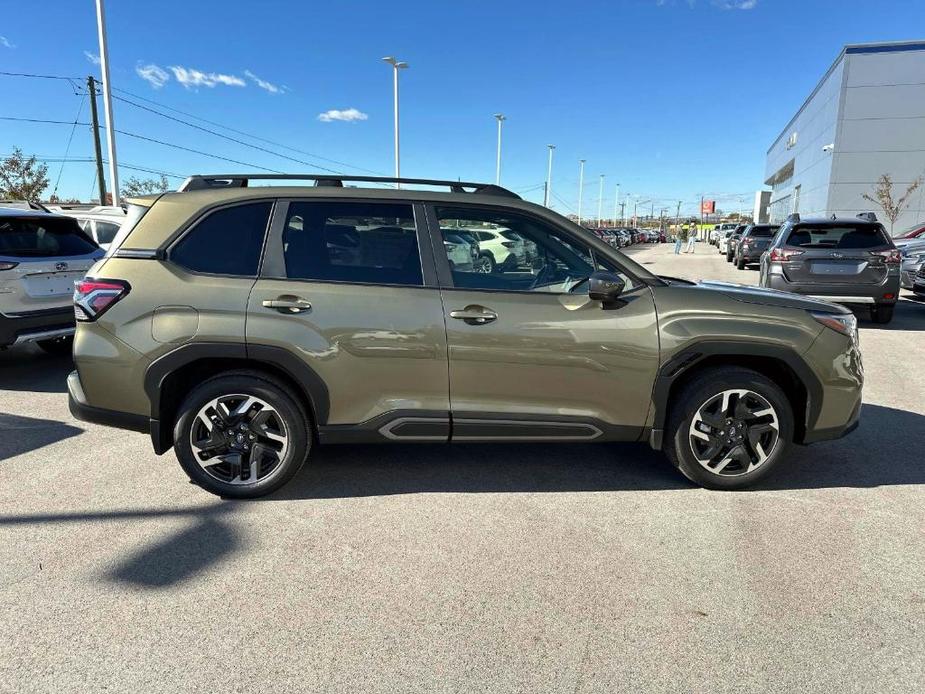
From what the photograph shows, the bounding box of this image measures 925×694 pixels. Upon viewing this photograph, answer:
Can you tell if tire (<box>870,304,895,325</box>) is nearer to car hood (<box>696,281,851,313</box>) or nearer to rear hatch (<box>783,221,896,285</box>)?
rear hatch (<box>783,221,896,285</box>)

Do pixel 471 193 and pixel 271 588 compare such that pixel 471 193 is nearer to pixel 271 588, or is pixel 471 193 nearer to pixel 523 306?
pixel 523 306

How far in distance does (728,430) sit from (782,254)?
6.99 meters

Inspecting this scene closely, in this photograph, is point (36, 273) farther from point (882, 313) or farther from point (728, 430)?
point (882, 313)

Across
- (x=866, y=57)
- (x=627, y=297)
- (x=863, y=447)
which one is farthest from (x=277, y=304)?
(x=866, y=57)

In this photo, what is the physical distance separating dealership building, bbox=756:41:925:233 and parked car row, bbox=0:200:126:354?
39.7 meters

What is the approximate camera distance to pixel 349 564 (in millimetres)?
2871

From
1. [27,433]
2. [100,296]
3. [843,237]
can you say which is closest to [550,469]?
[100,296]

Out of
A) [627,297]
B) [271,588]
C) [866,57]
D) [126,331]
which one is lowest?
[271,588]

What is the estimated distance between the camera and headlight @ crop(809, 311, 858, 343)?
3.53 metres

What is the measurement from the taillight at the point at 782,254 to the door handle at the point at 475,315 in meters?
7.73

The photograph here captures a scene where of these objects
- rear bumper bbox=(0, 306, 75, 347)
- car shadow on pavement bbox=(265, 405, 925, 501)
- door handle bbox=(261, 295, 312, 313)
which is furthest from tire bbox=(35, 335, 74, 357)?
door handle bbox=(261, 295, 312, 313)

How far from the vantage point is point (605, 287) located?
128 inches

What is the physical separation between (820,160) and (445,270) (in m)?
44.4

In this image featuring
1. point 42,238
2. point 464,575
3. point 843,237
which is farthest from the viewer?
point 843,237
